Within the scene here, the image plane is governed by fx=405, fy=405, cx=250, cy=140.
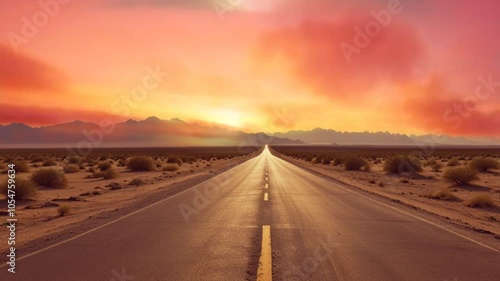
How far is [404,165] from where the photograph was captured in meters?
38.4

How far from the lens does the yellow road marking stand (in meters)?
6.23

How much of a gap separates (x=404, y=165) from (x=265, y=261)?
113ft

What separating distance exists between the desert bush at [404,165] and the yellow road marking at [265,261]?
32.1 metres

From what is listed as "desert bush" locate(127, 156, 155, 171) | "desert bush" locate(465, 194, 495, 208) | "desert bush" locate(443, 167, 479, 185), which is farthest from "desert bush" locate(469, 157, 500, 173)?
"desert bush" locate(127, 156, 155, 171)

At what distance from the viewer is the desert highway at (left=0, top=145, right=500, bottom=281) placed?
21.4 feet

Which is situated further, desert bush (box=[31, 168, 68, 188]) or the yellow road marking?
desert bush (box=[31, 168, 68, 188])

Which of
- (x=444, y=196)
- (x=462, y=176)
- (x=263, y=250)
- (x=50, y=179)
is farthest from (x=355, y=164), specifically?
(x=263, y=250)

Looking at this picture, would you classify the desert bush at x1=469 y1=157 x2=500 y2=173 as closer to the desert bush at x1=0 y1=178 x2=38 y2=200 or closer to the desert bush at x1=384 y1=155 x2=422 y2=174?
the desert bush at x1=384 y1=155 x2=422 y2=174

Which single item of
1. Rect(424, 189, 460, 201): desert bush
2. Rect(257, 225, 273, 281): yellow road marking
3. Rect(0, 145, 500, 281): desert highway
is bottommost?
Rect(424, 189, 460, 201): desert bush

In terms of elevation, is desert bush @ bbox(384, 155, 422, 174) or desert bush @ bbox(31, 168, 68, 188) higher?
desert bush @ bbox(384, 155, 422, 174)

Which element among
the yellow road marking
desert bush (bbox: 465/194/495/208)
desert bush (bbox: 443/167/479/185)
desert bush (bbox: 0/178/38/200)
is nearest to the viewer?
the yellow road marking

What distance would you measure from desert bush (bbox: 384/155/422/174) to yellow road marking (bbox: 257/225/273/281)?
32.1m

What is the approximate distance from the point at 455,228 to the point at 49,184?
23135 millimetres

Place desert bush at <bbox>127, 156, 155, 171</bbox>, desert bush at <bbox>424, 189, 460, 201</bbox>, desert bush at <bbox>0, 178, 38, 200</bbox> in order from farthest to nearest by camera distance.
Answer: desert bush at <bbox>127, 156, 155, 171</bbox> < desert bush at <bbox>424, 189, 460, 201</bbox> < desert bush at <bbox>0, 178, 38, 200</bbox>
